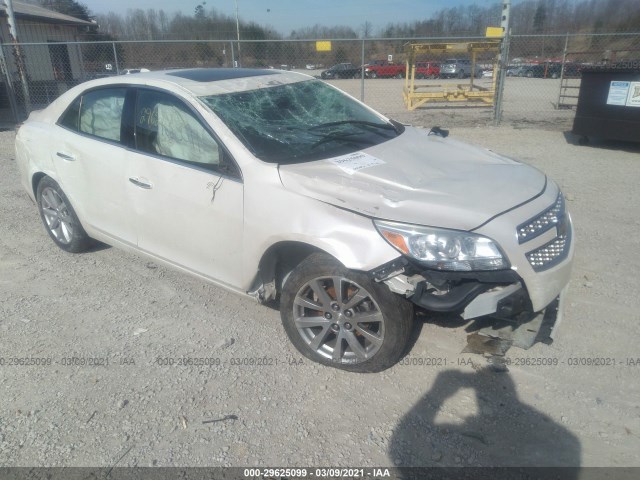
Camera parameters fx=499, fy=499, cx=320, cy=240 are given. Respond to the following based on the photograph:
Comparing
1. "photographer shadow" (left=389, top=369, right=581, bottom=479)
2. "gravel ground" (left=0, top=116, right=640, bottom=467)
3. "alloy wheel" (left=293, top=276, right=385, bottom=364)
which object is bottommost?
"photographer shadow" (left=389, top=369, right=581, bottom=479)

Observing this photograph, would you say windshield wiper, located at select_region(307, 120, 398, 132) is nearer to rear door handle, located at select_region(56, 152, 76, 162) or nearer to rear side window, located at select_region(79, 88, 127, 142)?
rear side window, located at select_region(79, 88, 127, 142)

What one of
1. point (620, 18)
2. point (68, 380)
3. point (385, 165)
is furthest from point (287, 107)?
point (620, 18)

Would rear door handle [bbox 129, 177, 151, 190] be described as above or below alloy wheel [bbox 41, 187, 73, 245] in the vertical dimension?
above

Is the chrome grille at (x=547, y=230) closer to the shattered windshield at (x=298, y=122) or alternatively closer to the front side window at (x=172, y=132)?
the shattered windshield at (x=298, y=122)

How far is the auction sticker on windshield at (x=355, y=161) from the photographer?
3.13 m

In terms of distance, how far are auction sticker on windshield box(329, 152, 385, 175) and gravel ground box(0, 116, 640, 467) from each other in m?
1.22

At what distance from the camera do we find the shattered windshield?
130 inches

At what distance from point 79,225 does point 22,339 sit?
1312mm

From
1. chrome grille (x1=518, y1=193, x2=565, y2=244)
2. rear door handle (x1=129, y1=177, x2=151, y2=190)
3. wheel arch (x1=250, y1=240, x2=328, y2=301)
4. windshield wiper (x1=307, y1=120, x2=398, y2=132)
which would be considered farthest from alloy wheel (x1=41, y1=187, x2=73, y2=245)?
chrome grille (x1=518, y1=193, x2=565, y2=244)

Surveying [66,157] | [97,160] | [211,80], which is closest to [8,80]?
[66,157]

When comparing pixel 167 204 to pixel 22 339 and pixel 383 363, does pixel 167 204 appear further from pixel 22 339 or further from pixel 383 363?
pixel 383 363

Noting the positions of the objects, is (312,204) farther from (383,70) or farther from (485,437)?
(383,70)

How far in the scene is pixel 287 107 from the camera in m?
3.83

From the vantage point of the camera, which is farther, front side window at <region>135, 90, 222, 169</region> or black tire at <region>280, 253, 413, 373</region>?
front side window at <region>135, 90, 222, 169</region>
